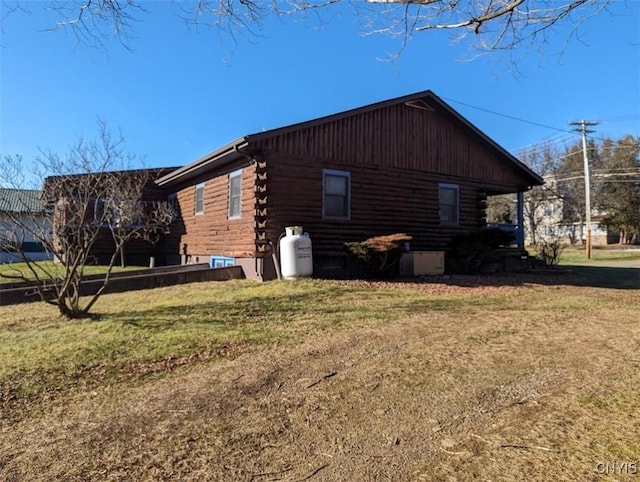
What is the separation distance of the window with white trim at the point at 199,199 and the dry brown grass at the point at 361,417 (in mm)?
10342

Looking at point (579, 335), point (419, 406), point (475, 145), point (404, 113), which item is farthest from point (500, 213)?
point (419, 406)

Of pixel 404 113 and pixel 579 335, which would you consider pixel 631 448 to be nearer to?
pixel 579 335

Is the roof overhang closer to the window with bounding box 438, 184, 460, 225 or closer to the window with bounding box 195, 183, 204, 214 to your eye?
the window with bounding box 195, 183, 204, 214

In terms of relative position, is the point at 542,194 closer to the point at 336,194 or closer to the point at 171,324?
the point at 336,194

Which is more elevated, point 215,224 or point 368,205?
point 368,205

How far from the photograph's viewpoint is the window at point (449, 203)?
1370 cm

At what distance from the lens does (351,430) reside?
2795mm

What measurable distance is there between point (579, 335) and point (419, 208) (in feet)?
26.8

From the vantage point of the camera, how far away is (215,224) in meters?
12.7

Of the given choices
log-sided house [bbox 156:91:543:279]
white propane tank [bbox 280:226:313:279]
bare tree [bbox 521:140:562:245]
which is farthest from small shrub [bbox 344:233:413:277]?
bare tree [bbox 521:140:562:245]

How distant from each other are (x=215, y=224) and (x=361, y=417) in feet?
34.5

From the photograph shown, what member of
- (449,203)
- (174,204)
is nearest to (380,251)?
(449,203)

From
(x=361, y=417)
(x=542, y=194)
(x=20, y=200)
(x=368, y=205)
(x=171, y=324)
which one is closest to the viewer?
(x=361, y=417)

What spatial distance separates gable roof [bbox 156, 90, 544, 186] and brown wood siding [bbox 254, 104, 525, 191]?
0.14 m
